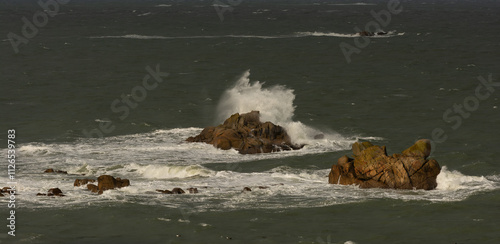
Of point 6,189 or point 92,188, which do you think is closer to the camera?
point 6,189

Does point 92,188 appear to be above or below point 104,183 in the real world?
below

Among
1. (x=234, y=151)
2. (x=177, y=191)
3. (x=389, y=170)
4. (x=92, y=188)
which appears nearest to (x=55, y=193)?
(x=92, y=188)

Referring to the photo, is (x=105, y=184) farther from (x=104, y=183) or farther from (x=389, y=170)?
(x=389, y=170)

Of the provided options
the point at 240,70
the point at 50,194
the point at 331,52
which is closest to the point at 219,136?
the point at 50,194

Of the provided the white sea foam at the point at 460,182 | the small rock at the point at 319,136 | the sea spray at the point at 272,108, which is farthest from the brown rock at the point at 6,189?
the small rock at the point at 319,136

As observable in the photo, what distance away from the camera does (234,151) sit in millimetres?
48688

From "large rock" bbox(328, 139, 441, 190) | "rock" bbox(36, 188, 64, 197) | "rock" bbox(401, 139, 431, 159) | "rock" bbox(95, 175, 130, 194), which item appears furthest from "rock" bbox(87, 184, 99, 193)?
"rock" bbox(401, 139, 431, 159)

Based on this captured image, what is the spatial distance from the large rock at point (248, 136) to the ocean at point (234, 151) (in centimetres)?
94

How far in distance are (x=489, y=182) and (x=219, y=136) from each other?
15.3 m

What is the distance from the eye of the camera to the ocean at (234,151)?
112ft

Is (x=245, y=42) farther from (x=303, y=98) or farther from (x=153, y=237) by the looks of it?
(x=153, y=237)

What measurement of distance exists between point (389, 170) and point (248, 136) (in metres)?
11.8

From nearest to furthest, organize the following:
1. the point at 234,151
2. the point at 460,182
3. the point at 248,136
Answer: the point at 460,182, the point at 234,151, the point at 248,136

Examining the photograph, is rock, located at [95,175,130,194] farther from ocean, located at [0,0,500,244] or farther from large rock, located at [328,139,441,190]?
large rock, located at [328,139,441,190]
